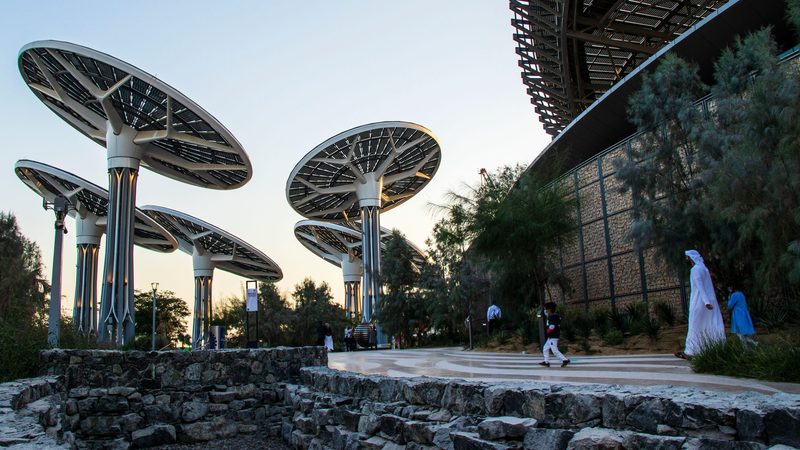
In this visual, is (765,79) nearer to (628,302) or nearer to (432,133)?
(628,302)

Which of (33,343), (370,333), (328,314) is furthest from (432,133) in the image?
(33,343)

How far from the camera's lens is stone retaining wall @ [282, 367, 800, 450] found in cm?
393

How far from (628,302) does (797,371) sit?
15.1 metres

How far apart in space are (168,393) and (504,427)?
7513 mm

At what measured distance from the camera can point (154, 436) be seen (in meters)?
10.4

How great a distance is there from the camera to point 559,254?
78.2 feet

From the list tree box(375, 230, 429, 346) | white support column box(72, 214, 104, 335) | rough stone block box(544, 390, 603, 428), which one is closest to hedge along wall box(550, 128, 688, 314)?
tree box(375, 230, 429, 346)

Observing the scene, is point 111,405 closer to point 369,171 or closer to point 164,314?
point 369,171

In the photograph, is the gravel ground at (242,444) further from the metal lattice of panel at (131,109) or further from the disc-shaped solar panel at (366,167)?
the disc-shaped solar panel at (366,167)

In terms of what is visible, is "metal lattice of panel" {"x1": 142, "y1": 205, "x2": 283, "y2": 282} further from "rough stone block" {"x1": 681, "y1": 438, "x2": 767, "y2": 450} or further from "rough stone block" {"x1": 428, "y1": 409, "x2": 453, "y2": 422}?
"rough stone block" {"x1": 681, "y1": 438, "x2": 767, "y2": 450}

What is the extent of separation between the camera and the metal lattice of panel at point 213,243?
58.6 m

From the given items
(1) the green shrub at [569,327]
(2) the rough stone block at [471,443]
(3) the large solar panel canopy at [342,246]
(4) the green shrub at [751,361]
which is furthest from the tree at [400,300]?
(2) the rough stone block at [471,443]

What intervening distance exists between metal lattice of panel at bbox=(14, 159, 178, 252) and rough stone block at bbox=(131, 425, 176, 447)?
103 ft

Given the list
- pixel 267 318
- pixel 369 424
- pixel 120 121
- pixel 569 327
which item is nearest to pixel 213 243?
pixel 267 318
